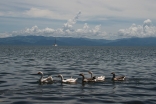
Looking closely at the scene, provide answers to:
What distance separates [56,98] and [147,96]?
8.27m

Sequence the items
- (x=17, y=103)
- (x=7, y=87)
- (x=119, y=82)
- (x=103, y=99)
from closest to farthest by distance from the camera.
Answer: (x=17, y=103) → (x=103, y=99) → (x=7, y=87) → (x=119, y=82)

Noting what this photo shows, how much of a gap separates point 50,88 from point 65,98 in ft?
17.7

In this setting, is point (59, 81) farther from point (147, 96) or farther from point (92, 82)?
point (147, 96)

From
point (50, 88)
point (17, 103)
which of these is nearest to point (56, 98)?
point (17, 103)

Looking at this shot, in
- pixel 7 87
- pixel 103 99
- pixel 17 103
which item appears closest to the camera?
pixel 17 103

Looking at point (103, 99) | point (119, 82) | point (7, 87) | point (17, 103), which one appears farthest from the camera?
point (119, 82)

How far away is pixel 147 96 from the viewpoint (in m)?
23.5

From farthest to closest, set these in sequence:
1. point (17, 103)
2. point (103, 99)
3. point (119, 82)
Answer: point (119, 82) < point (103, 99) < point (17, 103)

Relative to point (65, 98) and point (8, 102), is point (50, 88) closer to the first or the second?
point (65, 98)

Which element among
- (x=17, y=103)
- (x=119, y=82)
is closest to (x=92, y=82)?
(x=119, y=82)

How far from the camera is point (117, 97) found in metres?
23.0

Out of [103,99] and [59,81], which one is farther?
[59,81]

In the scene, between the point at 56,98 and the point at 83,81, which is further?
the point at 83,81

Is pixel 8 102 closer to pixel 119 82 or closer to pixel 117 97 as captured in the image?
pixel 117 97
